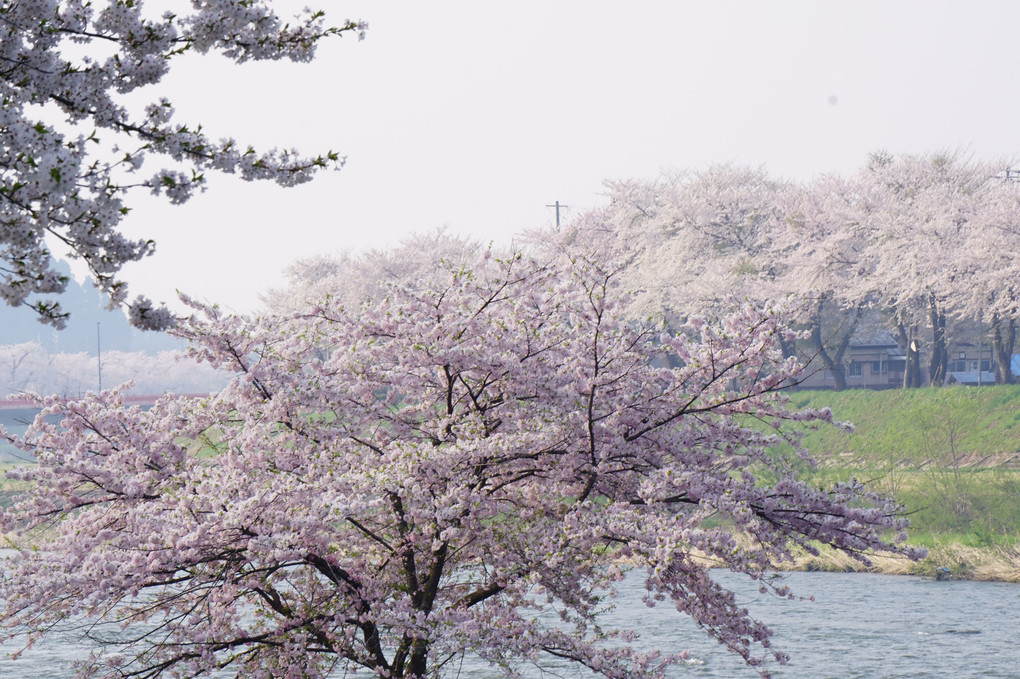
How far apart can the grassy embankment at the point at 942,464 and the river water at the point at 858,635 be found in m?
1.49

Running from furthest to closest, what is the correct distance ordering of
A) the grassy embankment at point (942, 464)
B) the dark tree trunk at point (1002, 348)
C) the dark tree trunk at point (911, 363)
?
the dark tree trunk at point (911, 363) < the dark tree trunk at point (1002, 348) < the grassy embankment at point (942, 464)

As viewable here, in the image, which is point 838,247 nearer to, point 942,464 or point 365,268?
point 942,464

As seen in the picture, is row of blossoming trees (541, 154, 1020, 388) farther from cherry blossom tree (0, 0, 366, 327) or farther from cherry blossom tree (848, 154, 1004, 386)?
cherry blossom tree (0, 0, 366, 327)

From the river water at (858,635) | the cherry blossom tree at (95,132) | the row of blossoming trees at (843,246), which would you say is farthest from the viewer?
the row of blossoming trees at (843,246)

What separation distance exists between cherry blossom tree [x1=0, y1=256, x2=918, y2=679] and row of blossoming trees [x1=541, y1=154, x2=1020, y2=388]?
33.5 m

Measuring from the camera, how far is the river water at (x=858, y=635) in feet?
56.0

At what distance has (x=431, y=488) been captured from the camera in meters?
7.96

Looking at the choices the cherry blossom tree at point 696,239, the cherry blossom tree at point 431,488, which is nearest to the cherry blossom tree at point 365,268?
the cherry blossom tree at point 696,239

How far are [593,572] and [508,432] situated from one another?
1.33m

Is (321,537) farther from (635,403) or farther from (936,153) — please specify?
(936,153)

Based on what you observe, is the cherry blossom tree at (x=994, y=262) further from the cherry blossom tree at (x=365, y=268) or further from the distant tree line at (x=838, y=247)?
the cherry blossom tree at (x=365, y=268)

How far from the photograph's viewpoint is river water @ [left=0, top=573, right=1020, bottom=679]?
17062mm

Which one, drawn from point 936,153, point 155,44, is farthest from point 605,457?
point 936,153

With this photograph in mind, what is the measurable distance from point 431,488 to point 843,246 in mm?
43893
